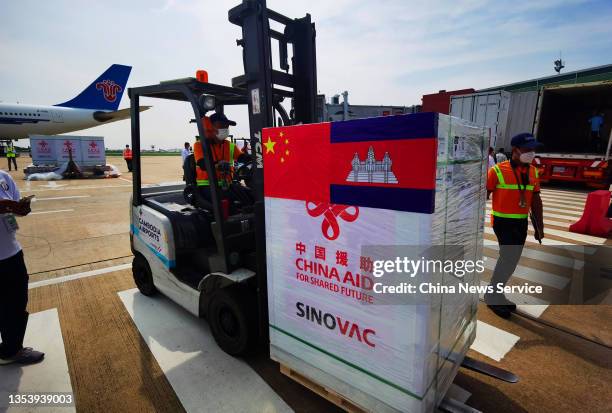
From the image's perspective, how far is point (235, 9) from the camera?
8.29 ft

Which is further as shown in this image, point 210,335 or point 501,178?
point 501,178

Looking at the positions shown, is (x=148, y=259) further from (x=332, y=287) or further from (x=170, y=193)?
(x=332, y=287)

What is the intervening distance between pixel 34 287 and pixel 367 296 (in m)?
4.73

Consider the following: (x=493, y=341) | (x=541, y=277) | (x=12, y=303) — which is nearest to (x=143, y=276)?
(x=12, y=303)

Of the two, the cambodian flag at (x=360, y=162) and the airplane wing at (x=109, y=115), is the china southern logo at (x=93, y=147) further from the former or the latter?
the cambodian flag at (x=360, y=162)

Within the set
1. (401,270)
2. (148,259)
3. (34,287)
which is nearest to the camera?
(401,270)

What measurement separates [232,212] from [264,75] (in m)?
1.46

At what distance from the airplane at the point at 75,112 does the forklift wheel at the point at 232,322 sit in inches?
1245

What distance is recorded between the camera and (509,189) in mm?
3412

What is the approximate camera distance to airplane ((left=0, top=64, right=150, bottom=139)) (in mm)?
29562

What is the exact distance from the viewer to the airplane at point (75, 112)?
29.6 meters

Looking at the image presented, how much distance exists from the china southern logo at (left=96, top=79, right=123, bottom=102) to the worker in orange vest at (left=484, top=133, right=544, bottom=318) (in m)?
35.5

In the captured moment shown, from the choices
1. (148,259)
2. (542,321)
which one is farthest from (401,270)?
(148,259)

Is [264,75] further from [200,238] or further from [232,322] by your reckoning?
[232,322]
